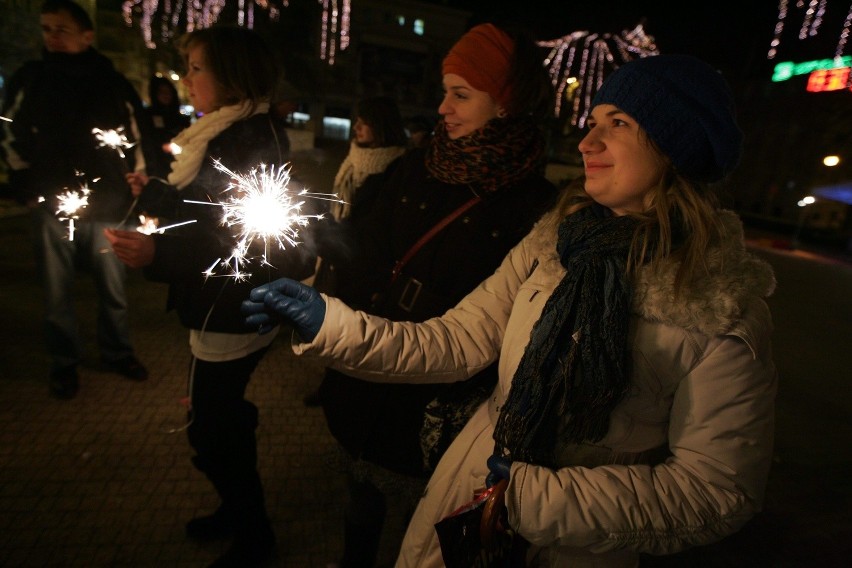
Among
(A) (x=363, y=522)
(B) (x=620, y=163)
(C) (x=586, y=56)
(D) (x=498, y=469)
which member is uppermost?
(C) (x=586, y=56)

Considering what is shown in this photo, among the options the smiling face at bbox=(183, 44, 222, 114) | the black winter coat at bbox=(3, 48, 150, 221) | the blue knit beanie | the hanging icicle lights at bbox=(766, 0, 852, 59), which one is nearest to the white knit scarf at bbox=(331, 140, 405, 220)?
the black winter coat at bbox=(3, 48, 150, 221)

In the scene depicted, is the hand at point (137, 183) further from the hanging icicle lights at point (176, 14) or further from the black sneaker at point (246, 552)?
the hanging icicle lights at point (176, 14)

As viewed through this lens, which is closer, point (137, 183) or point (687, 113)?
point (687, 113)

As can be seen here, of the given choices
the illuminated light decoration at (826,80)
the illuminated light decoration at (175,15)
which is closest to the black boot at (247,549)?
the illuminated light decoration at (175,15)

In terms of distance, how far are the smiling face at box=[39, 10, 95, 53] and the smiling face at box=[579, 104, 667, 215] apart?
11.5 feet

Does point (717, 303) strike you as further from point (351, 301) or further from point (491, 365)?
point (351, 301)

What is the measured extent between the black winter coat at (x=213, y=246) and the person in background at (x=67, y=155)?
1647 millimetres

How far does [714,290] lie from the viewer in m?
1.34

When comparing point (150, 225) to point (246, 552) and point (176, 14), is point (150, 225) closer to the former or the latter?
point (246, 552)

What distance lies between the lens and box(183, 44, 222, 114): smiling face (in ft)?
6.88

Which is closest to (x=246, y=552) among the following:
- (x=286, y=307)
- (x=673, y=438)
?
(x=286, y=307)

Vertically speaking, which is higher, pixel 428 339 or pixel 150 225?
pixel 150 225

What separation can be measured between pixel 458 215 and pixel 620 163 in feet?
2.54

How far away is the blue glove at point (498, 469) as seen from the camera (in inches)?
54.7
